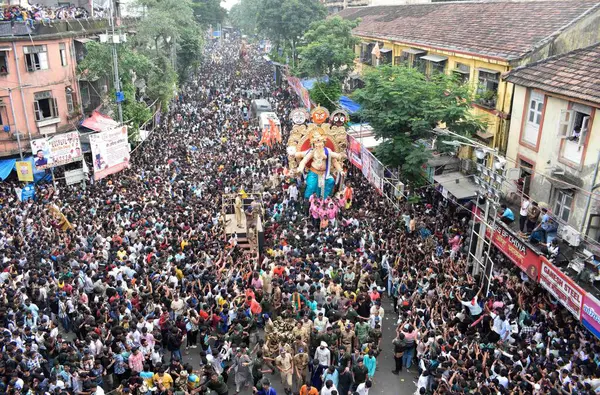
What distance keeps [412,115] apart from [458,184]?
2839 millimetres

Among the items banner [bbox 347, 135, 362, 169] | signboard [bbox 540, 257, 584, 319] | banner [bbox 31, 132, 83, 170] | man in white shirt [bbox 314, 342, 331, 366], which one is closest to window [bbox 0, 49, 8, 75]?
banner [bbox 31, 132, 83, 170]

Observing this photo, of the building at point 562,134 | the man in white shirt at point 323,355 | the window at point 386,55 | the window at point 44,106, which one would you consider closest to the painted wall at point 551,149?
the building at point 562,134

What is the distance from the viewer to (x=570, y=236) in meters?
13.4

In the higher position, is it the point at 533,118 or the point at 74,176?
the point at 533,118

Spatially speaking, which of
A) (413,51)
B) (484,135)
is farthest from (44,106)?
(484,135)

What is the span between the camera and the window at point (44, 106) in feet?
77.5

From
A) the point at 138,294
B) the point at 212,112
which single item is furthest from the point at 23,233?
the point at 212,112

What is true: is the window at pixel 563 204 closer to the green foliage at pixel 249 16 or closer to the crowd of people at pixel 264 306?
the crowd of people at pixel 264 306

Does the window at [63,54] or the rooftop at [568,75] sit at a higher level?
the rooftop at [568,75]

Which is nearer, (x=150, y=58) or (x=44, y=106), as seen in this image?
(x=44, y=106)

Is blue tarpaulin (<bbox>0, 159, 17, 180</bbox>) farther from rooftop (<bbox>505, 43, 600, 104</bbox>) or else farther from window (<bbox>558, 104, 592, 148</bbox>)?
window (<bbox>558, 104, 592, 148</bbox>)

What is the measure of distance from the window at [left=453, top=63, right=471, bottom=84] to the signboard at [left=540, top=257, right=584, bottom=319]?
1130cm

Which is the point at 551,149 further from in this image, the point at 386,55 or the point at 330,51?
the point at 330,51

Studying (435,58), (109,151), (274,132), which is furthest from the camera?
(274,132)
